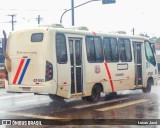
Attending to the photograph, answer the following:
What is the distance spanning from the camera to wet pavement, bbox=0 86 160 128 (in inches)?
428

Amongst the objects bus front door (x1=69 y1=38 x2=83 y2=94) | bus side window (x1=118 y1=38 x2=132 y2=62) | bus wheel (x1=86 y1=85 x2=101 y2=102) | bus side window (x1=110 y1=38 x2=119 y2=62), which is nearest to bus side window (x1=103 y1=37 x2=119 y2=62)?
bus side window (x1=110 y1=38 x2=119 y2=62)

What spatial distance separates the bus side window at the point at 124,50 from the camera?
53.9ft

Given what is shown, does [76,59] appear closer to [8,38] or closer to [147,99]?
[8,38]

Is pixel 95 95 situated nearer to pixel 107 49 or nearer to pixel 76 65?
pixel 76 65

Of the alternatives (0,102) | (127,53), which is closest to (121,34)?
(127,53)

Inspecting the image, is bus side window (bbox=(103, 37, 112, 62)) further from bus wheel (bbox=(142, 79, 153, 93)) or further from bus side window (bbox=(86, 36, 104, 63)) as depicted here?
bus wheel (bbox=(142, 79, 153, 93))

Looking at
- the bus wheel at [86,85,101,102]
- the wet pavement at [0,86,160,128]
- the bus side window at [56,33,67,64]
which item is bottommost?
the wet pavement at [0,86,160,128]

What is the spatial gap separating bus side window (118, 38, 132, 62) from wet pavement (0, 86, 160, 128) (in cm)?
189

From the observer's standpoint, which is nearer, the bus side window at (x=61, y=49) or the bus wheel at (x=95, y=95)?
the bus side window at (x=61, y=49)

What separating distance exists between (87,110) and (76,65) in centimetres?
194

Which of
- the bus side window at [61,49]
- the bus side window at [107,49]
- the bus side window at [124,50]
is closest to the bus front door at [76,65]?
the bus side window at [61,49]

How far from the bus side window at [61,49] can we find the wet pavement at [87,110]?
173cm

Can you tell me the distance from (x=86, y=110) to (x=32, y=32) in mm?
3369

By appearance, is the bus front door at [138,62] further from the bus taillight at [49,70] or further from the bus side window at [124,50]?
the bus taillight at [49,70]
